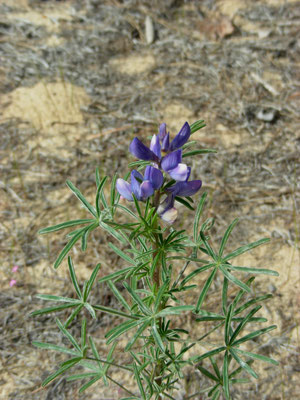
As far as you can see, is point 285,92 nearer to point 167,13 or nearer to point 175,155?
point 167,13

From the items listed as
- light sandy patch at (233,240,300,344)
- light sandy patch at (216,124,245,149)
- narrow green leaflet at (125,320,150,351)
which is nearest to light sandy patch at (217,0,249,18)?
light sandy patch at (216,124,245,149)

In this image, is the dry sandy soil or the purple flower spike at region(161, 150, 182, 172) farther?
the dry sandy soil

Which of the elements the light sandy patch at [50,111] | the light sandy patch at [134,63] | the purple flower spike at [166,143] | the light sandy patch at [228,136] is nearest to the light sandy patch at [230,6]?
the light sandy patch at [134,63]

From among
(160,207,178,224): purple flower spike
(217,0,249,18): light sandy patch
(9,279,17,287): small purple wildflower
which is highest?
(217,0,249,18): light sandy patch

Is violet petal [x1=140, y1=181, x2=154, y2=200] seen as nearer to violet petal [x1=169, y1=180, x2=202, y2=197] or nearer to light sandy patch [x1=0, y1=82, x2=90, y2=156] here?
violet petal [x1=169, y1=180, x2=202, y2=197]

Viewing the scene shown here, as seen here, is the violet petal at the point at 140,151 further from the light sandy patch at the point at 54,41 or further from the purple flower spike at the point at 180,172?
the light sandy patch at the point at 54,41

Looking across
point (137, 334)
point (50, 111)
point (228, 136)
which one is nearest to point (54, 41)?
point (50, 111)

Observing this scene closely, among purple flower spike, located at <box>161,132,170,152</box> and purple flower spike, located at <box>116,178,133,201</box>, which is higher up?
purple flower spike, located at <box>161,132,170,152</box>
